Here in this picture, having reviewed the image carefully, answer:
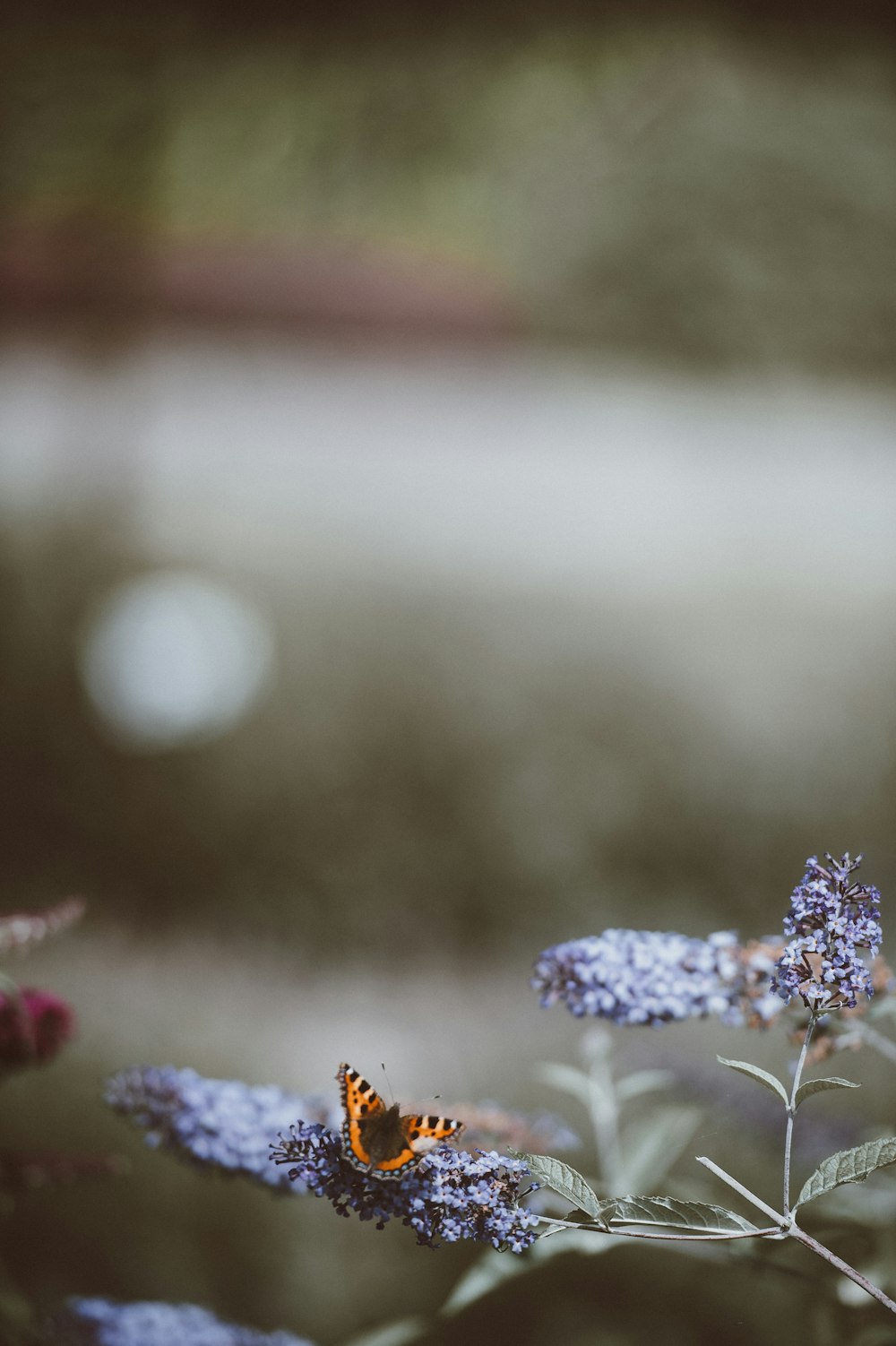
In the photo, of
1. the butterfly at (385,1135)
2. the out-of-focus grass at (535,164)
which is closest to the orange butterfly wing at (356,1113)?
the butterfly at (385,1135)

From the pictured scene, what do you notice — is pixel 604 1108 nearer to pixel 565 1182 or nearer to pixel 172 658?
pixel 565 1182

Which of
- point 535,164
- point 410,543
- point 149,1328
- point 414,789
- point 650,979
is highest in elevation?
point 535,164

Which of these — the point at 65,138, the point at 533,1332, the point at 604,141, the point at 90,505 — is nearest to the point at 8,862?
the point at 90,505

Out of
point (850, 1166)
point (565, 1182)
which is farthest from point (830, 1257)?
point (565, 1182)

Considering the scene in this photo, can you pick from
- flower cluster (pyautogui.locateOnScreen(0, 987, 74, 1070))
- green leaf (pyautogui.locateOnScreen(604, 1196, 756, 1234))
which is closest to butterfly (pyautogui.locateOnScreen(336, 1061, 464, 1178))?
green leaf (pyautogui.locateOnScreen(604, 1196, 756, 1234))

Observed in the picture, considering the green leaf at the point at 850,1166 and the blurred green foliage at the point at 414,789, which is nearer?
the green leaf at the point at 850,1166

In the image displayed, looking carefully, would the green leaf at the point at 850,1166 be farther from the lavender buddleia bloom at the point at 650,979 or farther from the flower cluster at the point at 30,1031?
the flower cluster at the point at 30,1031
